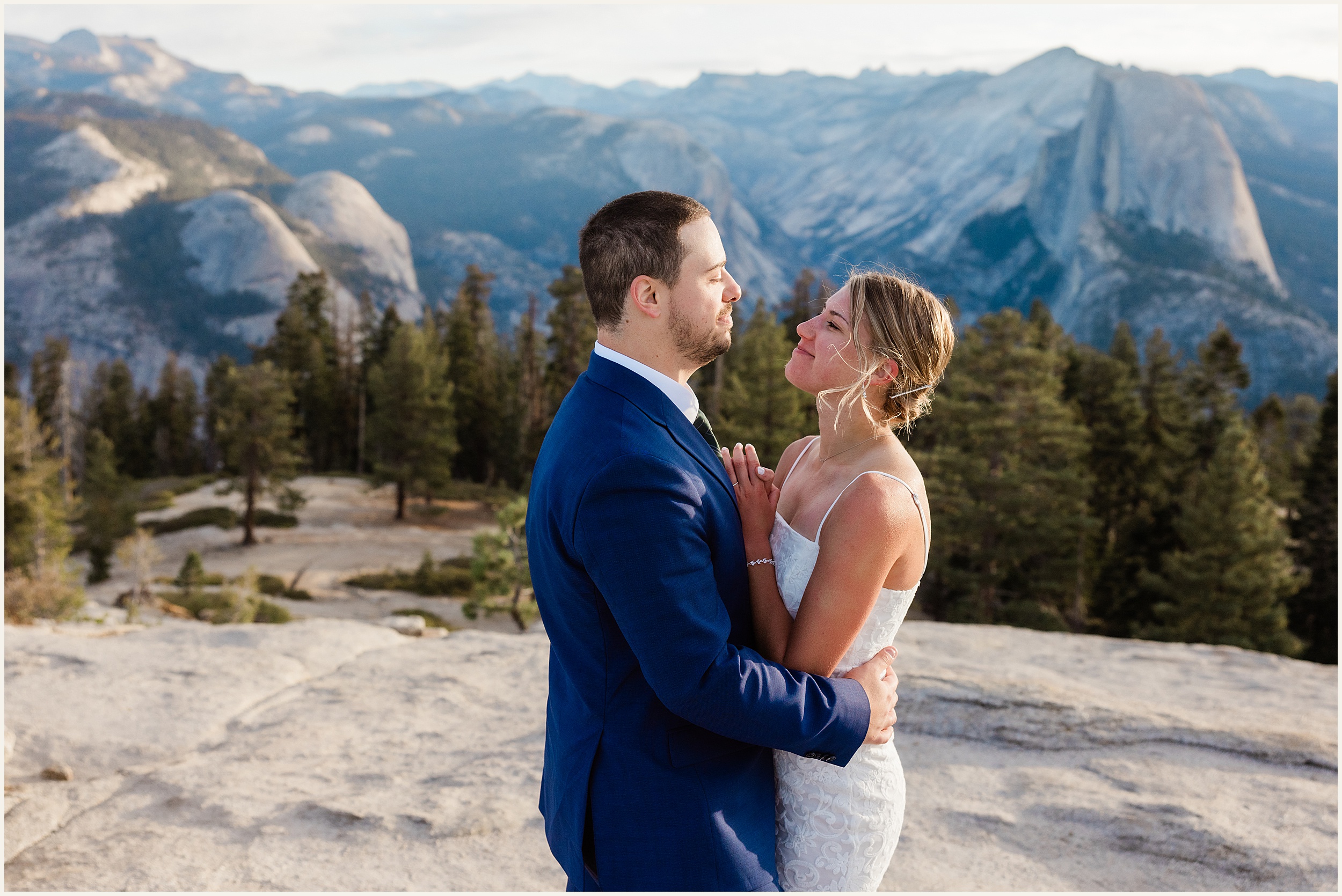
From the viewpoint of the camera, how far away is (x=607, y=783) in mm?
2672

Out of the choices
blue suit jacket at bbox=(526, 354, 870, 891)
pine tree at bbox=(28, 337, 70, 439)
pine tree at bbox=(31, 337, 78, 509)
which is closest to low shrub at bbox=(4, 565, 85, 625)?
blue suit jacket at bbox=(526, 354, 870, 891)

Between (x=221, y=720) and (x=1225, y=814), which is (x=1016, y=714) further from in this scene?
(x=221, y=720)

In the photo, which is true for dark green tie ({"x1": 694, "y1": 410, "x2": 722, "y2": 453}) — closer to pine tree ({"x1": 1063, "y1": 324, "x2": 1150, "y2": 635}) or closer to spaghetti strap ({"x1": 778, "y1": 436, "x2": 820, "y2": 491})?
spaghetti strap ({"x1": 778, "y1": 436, "x2": 820, "y2": 491})

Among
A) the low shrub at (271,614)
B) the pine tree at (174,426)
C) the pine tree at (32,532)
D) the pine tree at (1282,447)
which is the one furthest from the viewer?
the pine tree at (174,426)

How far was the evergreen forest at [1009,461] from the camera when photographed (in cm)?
2859

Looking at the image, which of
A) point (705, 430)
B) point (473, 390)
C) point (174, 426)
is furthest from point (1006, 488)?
point (174, 426)

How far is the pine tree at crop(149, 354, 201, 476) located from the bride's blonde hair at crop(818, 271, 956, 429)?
79941mm

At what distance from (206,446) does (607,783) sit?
8506cm

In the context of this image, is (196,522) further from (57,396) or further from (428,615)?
(57,396)

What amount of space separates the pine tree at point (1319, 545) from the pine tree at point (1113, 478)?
5.54 metres

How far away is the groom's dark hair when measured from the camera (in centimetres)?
260

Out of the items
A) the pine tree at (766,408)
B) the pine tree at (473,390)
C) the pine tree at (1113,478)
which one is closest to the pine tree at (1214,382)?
the pine tree at (1113,478)

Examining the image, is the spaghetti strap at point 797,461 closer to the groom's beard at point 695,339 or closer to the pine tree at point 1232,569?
the groom's beard at point 695,339

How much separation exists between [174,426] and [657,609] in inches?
3240
